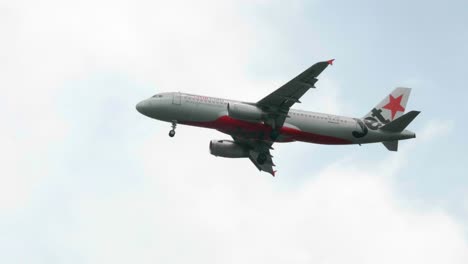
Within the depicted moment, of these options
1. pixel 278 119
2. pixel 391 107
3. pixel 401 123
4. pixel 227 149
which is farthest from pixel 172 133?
pixel 391 107

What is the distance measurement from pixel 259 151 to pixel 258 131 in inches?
288

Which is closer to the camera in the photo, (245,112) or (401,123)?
(245,112)

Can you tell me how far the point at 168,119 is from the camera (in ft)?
237

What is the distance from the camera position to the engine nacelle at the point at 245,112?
7031 cm

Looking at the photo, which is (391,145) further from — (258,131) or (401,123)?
(258,131)

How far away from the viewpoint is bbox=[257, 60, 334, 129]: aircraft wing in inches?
2689

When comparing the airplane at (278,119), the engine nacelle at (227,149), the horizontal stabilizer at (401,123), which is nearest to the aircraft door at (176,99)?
the airplane at (278,119)

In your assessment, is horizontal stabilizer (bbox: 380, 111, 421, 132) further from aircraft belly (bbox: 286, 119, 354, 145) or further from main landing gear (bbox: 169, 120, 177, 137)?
main landing gear (bbox: 169, 120, 177, 137)

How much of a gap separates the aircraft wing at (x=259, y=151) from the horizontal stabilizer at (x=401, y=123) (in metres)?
11.5

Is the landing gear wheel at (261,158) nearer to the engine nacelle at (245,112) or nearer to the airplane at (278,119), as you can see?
the airplane at (278,119)

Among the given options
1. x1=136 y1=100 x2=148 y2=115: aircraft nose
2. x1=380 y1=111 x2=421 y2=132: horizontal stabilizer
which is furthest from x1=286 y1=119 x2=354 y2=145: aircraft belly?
x1=136 y1=100 x2=148 y2=115: aircraft nose

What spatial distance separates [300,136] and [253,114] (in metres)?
5.30

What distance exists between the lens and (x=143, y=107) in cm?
7275

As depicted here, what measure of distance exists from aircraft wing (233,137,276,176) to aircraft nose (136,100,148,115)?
33.1 feet
